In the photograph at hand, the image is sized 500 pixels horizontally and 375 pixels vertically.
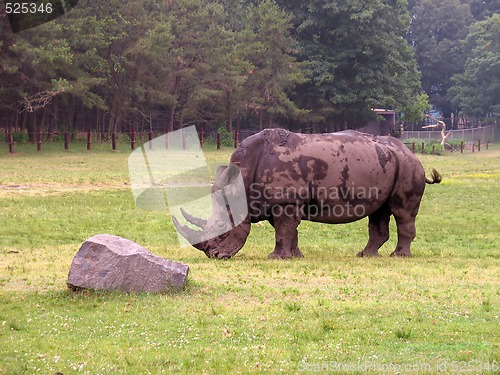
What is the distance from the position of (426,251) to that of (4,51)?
2956cm

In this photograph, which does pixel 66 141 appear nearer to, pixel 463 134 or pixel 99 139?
pixel 99 139

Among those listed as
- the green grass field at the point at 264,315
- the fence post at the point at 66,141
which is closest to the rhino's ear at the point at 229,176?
the green grass field at the point at 264,315

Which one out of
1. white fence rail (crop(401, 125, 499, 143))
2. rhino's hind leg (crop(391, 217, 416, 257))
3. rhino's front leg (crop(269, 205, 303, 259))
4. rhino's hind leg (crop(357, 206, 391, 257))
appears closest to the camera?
rhino's front leg (crop(269, 205, 303, 259))

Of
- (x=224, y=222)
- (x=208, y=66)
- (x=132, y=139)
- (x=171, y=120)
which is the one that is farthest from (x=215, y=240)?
(x=171, y=120)

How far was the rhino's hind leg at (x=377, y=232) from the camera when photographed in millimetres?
17734

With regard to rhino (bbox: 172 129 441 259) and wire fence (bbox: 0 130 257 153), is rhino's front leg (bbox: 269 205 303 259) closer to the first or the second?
rhino (bbox: 172 129 441 259)

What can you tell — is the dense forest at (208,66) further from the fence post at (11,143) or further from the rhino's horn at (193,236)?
the rhino's horn at (193,236)

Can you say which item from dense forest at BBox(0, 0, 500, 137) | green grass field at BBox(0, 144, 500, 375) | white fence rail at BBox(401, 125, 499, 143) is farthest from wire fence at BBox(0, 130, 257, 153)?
white fence rail at BBox(401, 125, 499, 143)

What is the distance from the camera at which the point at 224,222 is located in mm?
16000

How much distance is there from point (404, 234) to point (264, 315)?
7.78 meters

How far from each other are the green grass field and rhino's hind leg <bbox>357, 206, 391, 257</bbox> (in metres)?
0.47

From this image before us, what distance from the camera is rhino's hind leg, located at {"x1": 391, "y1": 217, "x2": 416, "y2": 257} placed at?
1761 centimetres

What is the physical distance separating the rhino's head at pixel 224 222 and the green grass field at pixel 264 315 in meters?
0.43

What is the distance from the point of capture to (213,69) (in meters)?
55.6
